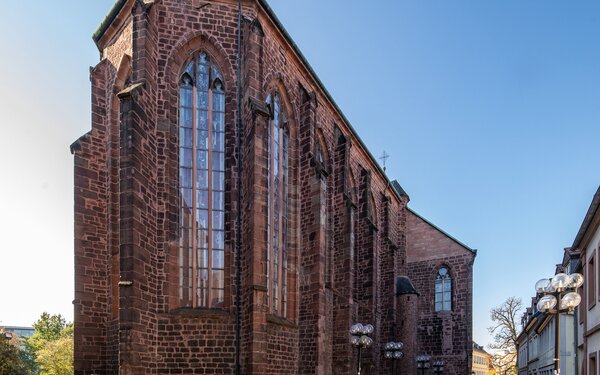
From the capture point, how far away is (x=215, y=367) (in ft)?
45.1

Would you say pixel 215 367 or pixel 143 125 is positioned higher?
pixel 143 125

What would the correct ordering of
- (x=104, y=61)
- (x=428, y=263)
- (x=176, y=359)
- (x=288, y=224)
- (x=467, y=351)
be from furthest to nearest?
(x=428, y=263) → (x=467, y=351) → (x=288, y=224) → (x=104, y=61) → (x=176, y=359)

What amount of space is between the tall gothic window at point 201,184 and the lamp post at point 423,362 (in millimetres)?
22285

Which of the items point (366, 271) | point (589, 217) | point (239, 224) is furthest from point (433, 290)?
point (239, 224)

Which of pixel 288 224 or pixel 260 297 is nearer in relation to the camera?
pixel 260 297

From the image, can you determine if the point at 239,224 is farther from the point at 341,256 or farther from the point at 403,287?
the point at 403,287

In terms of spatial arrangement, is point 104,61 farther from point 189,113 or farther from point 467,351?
point 467,351

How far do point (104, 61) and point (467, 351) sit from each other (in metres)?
28.6

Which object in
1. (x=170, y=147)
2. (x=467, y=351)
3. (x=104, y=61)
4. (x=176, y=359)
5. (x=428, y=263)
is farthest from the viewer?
(x=428, y=263)

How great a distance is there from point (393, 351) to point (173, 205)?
1684 centimetres

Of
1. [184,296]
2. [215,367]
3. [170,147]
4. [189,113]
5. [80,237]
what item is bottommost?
[215,367]

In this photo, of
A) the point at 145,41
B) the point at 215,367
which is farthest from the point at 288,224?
the point at 145,41

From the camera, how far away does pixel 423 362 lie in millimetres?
32781

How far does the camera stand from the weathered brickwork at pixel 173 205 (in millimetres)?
13148
